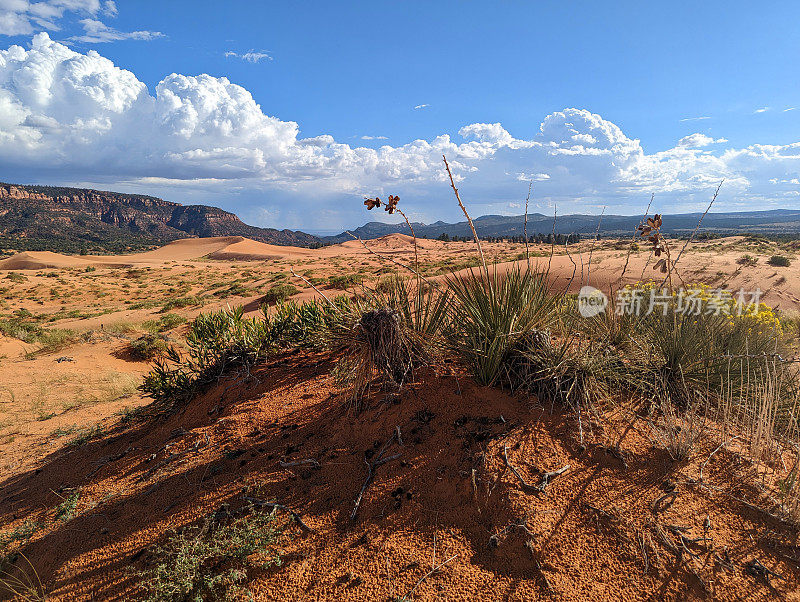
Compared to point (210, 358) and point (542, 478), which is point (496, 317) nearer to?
point (542, 478)

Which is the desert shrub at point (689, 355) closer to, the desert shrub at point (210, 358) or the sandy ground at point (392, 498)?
the sandy ground at point (392, 498)

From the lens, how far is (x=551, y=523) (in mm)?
2400

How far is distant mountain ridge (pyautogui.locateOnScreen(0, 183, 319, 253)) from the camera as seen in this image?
8262 cm

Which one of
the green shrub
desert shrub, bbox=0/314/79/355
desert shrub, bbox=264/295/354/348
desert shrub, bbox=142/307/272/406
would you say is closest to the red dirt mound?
desert shrub, bbox=142/307/272/406

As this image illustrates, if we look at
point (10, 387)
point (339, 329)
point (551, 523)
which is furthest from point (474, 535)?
point (10, 387)

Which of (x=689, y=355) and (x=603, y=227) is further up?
(x=603, y=227)

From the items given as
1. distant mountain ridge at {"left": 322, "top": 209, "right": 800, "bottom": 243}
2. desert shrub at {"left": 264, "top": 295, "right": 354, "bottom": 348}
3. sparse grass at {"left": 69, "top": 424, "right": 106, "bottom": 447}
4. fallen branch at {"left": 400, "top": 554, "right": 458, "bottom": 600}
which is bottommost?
sparse grass at {"left": 69, "top": 424, "right": 106, "bottom": 447}

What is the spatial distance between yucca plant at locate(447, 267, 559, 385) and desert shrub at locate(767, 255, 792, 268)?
22271 mm

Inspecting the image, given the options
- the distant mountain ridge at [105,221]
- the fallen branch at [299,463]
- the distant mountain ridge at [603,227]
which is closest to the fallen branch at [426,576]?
the fallen branch at [299,463]

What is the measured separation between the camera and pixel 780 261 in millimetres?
19047

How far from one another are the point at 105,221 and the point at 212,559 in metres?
155

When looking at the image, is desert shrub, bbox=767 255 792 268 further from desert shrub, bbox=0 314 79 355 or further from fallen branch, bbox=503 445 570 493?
desert shrub, bbox=0 314 79 355

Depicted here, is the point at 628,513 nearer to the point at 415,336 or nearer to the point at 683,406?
the point at 683,406

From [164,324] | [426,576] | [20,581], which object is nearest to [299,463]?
[426,576]
